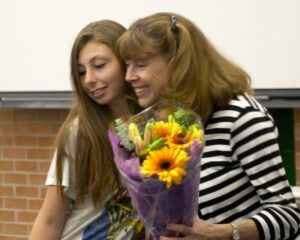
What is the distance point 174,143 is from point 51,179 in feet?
2.47

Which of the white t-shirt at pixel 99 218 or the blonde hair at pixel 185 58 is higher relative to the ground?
the blonde hair at pixel 185 58

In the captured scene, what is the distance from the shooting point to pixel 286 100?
2994 millimetres

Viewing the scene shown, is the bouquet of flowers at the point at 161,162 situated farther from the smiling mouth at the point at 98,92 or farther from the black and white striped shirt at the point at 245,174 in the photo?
the smiling mouth at the point at 98,92

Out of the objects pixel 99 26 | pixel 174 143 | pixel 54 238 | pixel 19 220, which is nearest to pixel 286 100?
pixel 99 26

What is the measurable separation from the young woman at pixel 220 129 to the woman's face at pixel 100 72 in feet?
0.82

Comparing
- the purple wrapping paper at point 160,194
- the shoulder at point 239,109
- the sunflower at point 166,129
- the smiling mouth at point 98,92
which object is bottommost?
the purple wrapping paper at point 160,194

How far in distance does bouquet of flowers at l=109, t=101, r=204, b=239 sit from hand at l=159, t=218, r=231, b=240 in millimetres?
17

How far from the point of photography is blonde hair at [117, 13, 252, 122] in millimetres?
1700

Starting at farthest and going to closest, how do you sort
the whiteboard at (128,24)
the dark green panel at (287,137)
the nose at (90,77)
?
1. the dark green panel at (287,137)
2. the whiteboard at (128,24)
3. the nose at (90,77)

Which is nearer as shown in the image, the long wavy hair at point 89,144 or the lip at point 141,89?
the lip at point 141,89

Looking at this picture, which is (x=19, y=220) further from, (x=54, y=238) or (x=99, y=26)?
(x=99, y=26)

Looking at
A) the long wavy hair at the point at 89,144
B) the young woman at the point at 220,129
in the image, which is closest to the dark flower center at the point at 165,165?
the young woman at the point at 220,129

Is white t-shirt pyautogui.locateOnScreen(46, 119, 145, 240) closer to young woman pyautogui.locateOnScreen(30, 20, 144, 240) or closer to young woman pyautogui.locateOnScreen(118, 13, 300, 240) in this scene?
young woman pyautogui.locateOnScreen(30, 20, 144, 240)

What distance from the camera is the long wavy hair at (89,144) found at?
200 cm
